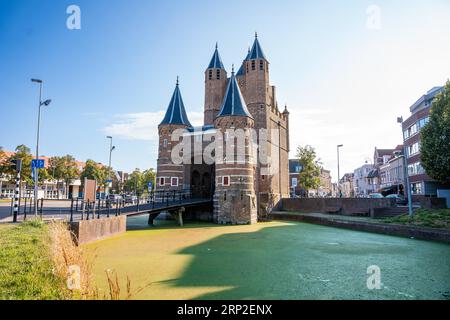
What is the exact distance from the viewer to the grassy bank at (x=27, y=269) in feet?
17.5

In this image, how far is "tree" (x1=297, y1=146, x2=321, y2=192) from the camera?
135 ft

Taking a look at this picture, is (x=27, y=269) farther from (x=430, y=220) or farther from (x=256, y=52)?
(x=256, y=52)

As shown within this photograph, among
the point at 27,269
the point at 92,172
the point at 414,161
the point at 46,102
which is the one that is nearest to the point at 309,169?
the point at 414,161

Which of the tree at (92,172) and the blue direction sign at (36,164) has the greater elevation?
the tree at (92,172)

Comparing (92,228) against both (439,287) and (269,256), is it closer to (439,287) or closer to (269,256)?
(269,256)

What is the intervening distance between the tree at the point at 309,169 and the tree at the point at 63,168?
1718 inches

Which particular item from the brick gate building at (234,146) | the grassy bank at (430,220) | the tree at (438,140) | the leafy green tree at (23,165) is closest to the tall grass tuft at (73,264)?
the grassy bank at (430,220)

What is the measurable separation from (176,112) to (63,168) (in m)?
34.1

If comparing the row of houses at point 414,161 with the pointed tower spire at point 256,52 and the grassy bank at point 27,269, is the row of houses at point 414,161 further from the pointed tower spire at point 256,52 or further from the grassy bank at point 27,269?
the grassy bank at point 27,269

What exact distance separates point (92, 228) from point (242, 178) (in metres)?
15.3

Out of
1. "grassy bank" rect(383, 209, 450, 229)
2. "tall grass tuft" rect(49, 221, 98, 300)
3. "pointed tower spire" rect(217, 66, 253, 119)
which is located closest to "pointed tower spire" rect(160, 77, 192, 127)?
"pointed tower spire" rect(217, 66, 253, 119)

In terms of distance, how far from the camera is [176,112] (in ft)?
108

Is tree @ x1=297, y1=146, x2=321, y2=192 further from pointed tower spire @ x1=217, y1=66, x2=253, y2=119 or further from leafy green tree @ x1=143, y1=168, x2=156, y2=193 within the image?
leafy green tree @ x1=143, y1=168, x2=156, y2=193
